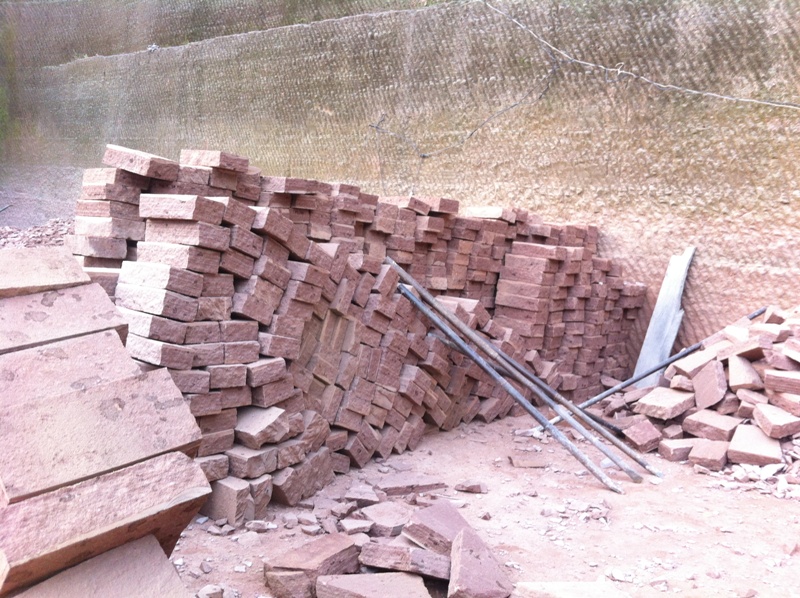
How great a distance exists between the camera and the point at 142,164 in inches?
151

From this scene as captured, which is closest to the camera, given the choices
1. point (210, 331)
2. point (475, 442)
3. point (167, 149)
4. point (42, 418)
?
point (42, 418)

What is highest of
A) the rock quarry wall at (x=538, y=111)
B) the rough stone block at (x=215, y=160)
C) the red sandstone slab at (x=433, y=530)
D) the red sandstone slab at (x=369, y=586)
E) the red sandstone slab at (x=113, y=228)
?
the rock quarry wall at (x=538, y=111)

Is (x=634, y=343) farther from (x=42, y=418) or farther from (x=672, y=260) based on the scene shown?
(x=42, y=418)

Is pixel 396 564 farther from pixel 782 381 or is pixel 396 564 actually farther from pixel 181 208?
pixel 782 381

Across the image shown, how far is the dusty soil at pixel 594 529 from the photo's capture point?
11.0ft

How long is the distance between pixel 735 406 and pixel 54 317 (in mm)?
5215

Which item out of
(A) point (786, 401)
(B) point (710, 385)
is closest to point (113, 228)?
(B) point (710, 385)

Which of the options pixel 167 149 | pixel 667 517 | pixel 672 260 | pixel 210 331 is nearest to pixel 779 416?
pixel 667 517

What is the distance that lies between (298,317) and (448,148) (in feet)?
16.6

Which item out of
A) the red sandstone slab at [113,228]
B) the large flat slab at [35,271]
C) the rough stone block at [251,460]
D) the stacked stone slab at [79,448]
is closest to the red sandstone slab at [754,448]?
the rough stone block at [251,460]

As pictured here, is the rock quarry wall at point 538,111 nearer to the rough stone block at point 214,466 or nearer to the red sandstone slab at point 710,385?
the red sandstone slab at point 710,385

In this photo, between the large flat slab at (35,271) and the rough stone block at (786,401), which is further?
the rough stone block at (786,401)

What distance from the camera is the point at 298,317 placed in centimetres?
430

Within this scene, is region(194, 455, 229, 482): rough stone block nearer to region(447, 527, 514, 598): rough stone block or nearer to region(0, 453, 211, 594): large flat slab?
region(0, 453, 211, 594): large flat slab
